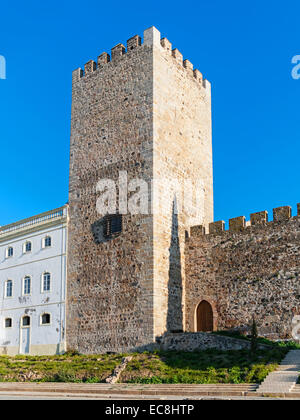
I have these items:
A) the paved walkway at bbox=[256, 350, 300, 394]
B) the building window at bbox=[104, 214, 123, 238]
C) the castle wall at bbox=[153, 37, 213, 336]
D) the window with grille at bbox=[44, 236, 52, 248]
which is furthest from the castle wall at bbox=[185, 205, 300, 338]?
the window with grille at bbox=[44, 236, 52, 248]

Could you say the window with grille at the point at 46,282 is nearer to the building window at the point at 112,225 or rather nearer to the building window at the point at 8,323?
the building window at the point at 8,323

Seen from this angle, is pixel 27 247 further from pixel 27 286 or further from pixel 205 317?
pixel 205 317

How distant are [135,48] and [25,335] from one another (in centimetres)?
1616

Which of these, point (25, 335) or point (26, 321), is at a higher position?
point (26, 321)

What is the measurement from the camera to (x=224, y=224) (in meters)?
24.3

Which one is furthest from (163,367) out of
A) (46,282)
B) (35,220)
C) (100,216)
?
(35,220)

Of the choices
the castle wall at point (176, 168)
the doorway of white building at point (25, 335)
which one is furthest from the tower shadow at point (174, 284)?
the doorway of white building at point (25, 335)

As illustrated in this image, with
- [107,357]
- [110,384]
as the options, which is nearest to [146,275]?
[107,357]

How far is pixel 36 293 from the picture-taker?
28.2m

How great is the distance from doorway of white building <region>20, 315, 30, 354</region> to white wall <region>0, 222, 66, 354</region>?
0.74 ft

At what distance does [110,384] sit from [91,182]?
35.9ft

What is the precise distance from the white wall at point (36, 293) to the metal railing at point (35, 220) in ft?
2.10
